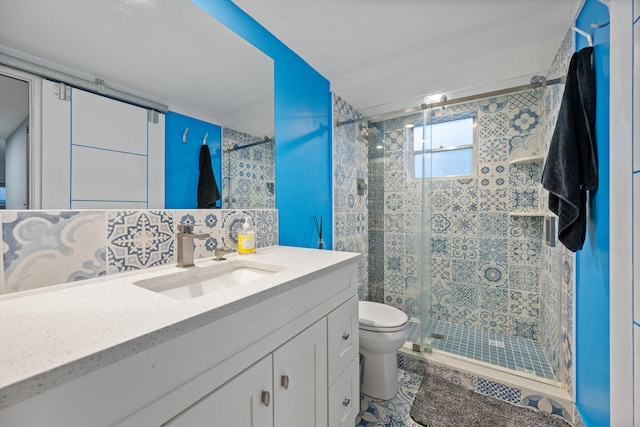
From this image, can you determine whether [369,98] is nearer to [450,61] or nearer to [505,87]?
[450,61]

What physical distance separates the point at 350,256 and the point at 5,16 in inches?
51.8

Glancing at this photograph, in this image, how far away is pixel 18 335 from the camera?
47 cm

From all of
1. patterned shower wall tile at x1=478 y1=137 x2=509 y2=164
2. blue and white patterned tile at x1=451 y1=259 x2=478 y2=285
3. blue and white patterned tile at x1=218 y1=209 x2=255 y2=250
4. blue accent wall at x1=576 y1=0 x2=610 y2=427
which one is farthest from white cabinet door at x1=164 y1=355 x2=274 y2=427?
patterned shower wall tile at x1=478 y1=137 x2=509 y2=164

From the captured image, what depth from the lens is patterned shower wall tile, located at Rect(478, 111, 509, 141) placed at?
220cm

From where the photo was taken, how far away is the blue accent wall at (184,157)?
3.27 ft

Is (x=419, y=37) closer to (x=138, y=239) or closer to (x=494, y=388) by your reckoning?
(x=138, y=239)

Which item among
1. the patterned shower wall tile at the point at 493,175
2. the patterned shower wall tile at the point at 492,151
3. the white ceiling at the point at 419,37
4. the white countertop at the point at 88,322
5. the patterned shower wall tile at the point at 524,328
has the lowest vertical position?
the patterned shower wall tile at the point at 524,328

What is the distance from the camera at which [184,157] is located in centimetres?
104

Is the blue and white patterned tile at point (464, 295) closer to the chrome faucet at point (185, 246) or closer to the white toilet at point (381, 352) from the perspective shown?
the white toilet at point (381, 352)

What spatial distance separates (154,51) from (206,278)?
88 cm

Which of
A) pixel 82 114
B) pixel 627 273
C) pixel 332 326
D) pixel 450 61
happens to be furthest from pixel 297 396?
pixel 450 61

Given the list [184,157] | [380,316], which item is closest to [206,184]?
[184,157]

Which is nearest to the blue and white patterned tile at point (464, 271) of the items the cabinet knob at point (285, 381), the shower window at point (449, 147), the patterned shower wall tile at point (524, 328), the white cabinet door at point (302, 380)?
the patterned shower wall tile at point (524, 328)

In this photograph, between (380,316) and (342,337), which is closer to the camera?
(342,337)
